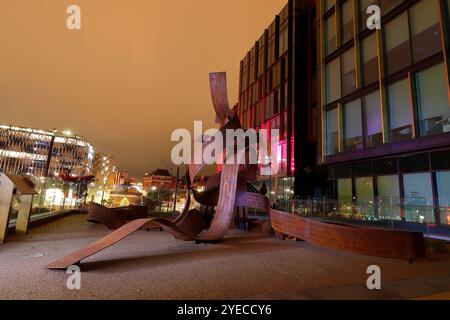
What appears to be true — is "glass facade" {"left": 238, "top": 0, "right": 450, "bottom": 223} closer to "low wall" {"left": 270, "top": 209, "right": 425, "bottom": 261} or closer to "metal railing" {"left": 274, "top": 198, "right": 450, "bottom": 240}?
"metal railing" {"left": 274, "top": 198, "right": 450, "bottom": 240}

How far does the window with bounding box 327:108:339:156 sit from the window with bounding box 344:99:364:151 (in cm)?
111

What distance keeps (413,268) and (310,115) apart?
24601 mm

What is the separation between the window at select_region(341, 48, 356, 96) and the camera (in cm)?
2139

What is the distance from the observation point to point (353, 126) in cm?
2055

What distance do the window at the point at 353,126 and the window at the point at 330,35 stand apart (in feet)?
22.2

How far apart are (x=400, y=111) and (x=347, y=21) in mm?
10857

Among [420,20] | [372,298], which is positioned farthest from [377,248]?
[420,20]

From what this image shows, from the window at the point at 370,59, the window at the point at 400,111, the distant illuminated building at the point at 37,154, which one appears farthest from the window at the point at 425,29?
the distant illuminated building at the point at 37,154

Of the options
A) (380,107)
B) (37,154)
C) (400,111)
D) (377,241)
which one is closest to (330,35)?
(380,107)

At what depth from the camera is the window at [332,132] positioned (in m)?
22.4

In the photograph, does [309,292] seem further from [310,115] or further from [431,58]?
[310,115]

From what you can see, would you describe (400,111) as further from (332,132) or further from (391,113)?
(332,132)
